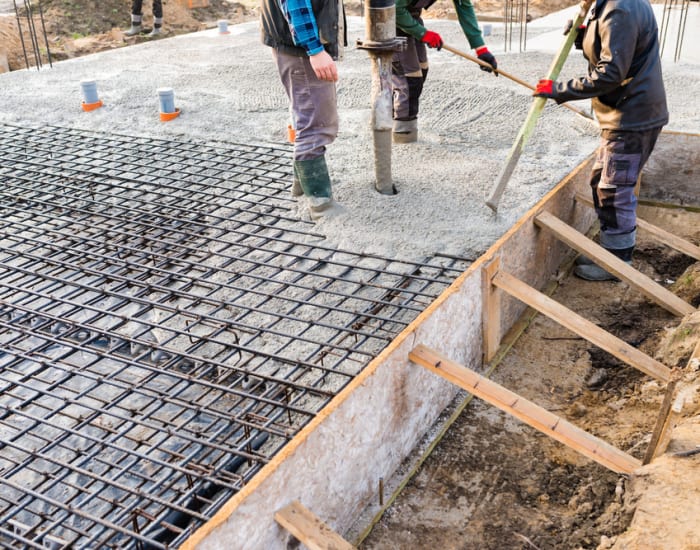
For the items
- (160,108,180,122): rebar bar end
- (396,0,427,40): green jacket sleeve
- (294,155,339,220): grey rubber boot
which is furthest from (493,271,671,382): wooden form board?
(160,108,180,122): rebar bar end

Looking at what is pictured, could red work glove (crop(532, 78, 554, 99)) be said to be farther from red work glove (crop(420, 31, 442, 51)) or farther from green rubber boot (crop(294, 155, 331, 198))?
green rubber boot (crop(294, 155, 331, 198))

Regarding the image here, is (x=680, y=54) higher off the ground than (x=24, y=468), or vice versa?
(x=680, y=54)

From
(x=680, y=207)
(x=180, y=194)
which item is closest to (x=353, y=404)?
(x=180, y=194)

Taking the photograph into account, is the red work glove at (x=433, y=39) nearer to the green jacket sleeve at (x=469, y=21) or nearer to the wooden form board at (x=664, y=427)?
the green jacket sleeve at (x=469, y=21)

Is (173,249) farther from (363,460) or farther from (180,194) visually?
(363,460)

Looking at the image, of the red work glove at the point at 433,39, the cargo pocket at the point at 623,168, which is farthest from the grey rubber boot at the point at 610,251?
the red work glove at the point at 433,39

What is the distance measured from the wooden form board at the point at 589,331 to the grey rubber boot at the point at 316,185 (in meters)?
1.32

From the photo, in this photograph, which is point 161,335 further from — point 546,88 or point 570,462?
point 546,88

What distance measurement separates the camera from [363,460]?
238 centimetres

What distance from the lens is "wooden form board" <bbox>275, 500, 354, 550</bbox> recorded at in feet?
6.04

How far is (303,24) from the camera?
134 inches

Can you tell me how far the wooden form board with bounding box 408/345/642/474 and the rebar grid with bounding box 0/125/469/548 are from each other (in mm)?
394

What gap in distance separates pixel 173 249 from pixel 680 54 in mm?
5743

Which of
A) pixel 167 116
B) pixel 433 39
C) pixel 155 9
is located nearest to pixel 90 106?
pixel 167 116
